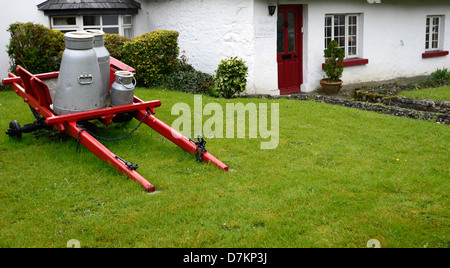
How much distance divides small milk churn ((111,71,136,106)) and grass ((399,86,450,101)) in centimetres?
874

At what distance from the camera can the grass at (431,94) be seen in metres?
12.5

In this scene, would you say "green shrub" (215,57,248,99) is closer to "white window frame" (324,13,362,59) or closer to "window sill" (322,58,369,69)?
"white window frame" (324,13,362,59)

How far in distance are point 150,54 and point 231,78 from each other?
9.05 feet

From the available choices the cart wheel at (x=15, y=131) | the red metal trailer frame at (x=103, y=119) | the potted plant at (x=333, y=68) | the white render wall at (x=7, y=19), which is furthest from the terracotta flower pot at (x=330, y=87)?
the white render wall at (x=7, y=19)

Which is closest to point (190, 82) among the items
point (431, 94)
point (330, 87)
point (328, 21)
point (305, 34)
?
point (305, 34)

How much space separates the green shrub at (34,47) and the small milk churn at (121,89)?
6.31 m

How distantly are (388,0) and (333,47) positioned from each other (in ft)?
12.7

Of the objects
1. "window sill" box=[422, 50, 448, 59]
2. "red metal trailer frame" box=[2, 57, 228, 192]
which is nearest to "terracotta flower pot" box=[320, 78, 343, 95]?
"window sill" box=[422, 50, 448, 59]

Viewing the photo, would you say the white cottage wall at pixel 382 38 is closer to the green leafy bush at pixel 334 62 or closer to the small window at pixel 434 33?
the small window at pixel 434 33

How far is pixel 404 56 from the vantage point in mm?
16344

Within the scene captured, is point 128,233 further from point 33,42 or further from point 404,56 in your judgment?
point 404,56

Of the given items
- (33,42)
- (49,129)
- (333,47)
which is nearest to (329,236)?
(49,129)

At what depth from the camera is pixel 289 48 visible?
44.1 ft

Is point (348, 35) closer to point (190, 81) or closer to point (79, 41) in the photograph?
point (190, 81)
